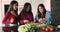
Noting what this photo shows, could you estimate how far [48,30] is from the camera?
172 cm

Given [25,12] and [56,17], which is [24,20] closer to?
[25,12]

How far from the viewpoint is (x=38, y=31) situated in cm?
164

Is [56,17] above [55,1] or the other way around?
the other way around

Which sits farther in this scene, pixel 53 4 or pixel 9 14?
pixel 53 4

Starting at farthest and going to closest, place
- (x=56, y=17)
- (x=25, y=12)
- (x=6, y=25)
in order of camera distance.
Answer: (x=56, y=17) < (x=25, y=12) < (x=6, y=25)

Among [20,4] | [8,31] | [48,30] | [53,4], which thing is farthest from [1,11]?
[48,30]

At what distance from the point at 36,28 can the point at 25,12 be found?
80 centimetres

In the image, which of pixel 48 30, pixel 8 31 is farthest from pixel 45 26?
pixel 8 31

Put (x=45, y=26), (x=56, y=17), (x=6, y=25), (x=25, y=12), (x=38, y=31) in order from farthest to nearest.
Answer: (x=56, y=17)
(x=25, y=12)
(x=6, y=25)
(x=45, y=26)
(x=38, y=31)

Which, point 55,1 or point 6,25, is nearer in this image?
point 6,25

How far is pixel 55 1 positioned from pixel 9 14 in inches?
51.9

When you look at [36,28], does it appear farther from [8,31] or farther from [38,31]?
[8,31]

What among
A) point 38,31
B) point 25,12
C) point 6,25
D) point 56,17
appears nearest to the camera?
point 38,31

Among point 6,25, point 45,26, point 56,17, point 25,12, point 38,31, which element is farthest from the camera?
point 56,17
